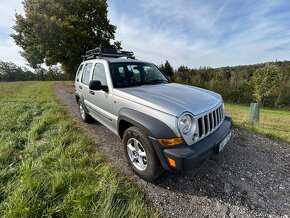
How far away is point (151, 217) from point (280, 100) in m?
42.6

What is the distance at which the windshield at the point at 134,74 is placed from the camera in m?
3.29

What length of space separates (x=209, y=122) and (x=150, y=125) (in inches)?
35.3

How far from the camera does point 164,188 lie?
2.39 meters

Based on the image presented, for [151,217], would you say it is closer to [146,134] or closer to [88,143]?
[146,134]

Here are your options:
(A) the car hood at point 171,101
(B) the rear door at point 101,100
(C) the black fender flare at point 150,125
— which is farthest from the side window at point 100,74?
(C) the black fender flare at point 150,125

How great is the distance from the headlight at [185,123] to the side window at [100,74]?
188 centimetres

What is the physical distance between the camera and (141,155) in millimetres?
2557

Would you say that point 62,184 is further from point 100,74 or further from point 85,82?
point 85,82

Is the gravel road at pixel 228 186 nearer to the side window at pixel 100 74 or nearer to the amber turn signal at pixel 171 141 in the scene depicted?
the amber turn signal at pixel 171 141

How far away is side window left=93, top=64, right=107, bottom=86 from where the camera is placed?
3.40 meters

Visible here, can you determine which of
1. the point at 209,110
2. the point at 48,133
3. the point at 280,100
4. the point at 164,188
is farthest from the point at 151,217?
the point at 280,100

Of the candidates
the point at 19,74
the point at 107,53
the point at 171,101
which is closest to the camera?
the point at 171,101

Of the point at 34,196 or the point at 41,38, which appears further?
the point at 41,38

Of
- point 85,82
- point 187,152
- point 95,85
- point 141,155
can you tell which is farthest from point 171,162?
point 85,82
